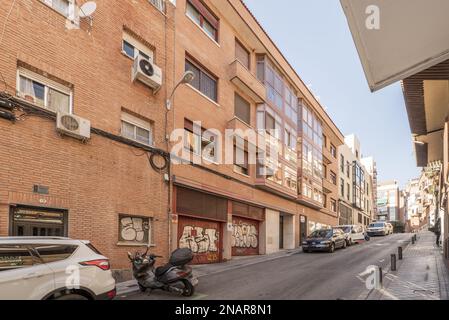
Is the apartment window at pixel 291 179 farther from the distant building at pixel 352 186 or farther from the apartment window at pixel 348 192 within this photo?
the apartment window at pixel 348 192

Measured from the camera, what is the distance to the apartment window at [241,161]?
20125 millimetres

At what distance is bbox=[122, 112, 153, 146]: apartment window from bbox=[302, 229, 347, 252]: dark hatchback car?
13157 mm

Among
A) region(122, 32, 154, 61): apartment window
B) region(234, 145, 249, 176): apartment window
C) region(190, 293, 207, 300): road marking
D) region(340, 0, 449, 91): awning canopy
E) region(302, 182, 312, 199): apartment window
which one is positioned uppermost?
region(122, 32, 154, 61): apartment window

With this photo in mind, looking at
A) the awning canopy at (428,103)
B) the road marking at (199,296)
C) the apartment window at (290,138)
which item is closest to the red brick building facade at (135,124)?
the apartment window at (290,138)

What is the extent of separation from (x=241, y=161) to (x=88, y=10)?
37.3ft

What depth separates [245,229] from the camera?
21359 mm

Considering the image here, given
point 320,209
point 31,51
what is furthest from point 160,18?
point 320,209

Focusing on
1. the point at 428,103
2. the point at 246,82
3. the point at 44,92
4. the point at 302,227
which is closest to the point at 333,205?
the point at 302,227

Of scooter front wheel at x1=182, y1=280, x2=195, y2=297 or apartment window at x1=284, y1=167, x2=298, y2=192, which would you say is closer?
scooter front wheel at x1=182, y1=280, x2=195, y2=297

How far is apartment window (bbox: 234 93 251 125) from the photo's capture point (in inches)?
823

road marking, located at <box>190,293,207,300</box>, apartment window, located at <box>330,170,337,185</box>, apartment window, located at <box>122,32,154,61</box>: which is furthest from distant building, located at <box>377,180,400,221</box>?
road marking, located at <box>190,293,207,300</box>

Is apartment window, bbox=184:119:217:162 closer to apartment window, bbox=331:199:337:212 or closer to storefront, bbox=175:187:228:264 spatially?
storefront, bbox=175:187:228:264

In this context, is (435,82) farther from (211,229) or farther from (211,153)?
(211,229)

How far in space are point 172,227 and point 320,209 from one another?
2443cm
